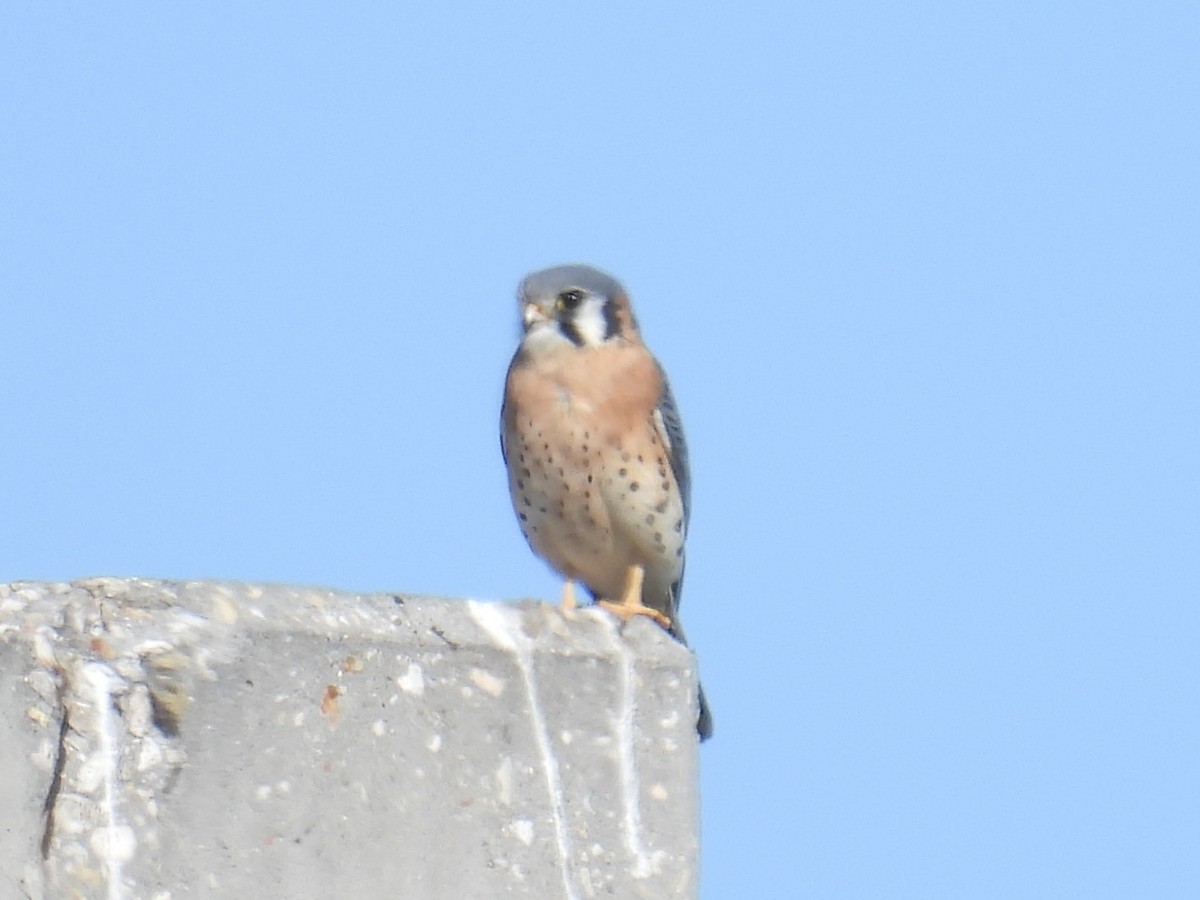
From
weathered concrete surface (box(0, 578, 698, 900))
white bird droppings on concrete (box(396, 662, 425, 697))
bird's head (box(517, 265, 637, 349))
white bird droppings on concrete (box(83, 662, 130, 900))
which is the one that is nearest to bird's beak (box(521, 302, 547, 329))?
bird's head (box(517, 265, 637, 349))

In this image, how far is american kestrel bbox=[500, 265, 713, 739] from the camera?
5.99m

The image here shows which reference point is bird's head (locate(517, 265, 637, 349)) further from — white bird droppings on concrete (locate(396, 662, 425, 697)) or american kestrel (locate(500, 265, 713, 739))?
white bird droppings on concrete (locate(396, 662, 425, 697))

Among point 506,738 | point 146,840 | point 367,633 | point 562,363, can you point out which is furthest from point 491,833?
point 562,363

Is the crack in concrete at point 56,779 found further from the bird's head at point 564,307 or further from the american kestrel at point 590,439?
the bird's head at point 564,307

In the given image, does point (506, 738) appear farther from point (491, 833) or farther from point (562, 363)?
point (562, 363)

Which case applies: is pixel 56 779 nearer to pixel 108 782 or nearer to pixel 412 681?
pixel 108 782

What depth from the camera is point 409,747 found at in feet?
10.1

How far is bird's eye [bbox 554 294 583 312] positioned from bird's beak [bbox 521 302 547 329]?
55 mm

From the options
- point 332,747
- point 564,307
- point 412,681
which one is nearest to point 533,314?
point 564,307

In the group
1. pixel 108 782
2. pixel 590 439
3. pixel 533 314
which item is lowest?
pixel 108 782

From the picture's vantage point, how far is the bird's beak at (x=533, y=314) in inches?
238

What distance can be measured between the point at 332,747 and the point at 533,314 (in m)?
3.17

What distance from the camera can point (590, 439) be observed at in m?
5.98

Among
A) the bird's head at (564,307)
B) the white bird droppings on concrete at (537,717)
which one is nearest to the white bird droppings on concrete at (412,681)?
the white bird droppings on concrete at (537,717)
